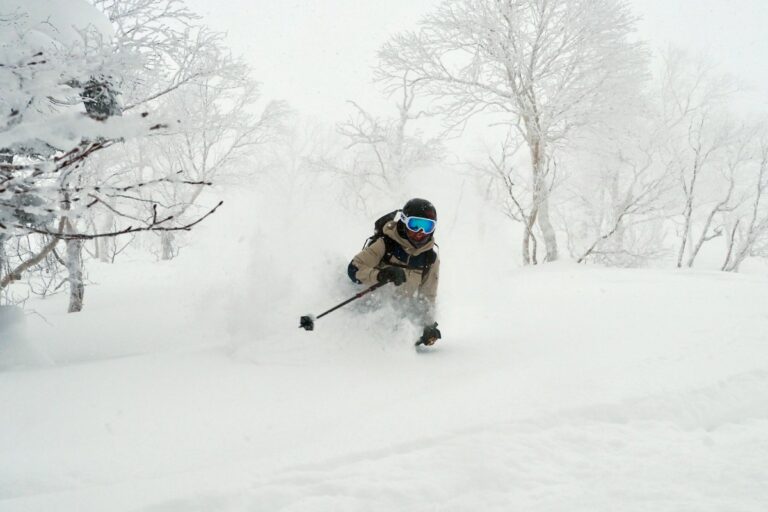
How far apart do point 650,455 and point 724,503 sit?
13.8 inches

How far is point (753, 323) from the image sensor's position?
4086 millimetres

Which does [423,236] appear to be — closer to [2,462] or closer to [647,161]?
[2,462]

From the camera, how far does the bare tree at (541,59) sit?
365 inches

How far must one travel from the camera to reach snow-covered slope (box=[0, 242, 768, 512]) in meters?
1.63

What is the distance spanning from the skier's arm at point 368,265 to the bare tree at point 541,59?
699 cm

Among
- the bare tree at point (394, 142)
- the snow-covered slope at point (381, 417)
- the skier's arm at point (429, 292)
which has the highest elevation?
the bare tree at point (394, 142)

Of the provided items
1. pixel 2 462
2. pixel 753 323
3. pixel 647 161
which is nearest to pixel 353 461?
pixel 2 462

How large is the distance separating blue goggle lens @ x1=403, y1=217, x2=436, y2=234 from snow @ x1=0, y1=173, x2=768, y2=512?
0.96 metres

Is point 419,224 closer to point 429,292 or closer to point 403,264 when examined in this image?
point 403,264

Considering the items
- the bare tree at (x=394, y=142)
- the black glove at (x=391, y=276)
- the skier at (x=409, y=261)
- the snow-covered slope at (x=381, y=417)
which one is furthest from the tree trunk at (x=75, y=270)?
the bare tree at (x=394, y=142)

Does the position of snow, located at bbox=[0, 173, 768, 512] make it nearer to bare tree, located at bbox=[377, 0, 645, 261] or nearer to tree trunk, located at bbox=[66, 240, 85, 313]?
tree trunk, located at bbox=[66, 240, 85, 313]

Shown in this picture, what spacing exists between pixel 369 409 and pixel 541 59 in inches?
388

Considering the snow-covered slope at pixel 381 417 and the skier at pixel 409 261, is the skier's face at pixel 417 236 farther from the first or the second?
the snow-covered slope at pixel 381 417

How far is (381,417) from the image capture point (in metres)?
2.33
